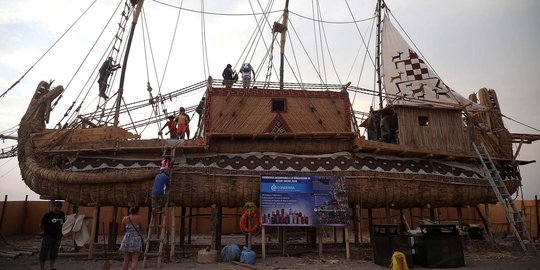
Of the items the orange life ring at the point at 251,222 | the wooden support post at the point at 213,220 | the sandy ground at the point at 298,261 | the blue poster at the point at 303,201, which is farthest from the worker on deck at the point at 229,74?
the sandy ground at the point at 298,261

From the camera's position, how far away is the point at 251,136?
559 inches

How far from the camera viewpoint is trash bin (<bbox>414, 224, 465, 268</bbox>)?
35.9 feet

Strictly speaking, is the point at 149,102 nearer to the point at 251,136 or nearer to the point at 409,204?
the point at 251,136

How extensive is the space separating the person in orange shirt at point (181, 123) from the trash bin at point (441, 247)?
10126 mm

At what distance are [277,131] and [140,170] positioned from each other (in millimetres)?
5888

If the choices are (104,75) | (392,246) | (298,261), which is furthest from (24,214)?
(392,246)

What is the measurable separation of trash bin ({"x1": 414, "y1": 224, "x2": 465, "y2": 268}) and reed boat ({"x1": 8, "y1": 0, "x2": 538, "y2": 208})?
10.0 feet

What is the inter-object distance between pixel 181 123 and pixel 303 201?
638 cm

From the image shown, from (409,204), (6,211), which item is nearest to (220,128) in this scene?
(409,204)

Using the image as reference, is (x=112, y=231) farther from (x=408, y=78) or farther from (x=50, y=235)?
(x=408, y=78)

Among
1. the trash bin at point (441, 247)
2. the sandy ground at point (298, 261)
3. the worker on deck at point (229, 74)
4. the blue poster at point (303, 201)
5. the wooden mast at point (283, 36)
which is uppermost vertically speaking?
the wooden mast at point (283, 36)

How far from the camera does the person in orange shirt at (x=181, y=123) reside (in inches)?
584

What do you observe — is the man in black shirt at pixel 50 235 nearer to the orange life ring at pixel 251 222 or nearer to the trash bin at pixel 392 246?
the orange life ring at pixel 251 222

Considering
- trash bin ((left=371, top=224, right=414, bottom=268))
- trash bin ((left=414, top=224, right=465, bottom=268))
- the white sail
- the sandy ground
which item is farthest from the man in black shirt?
the white sail
